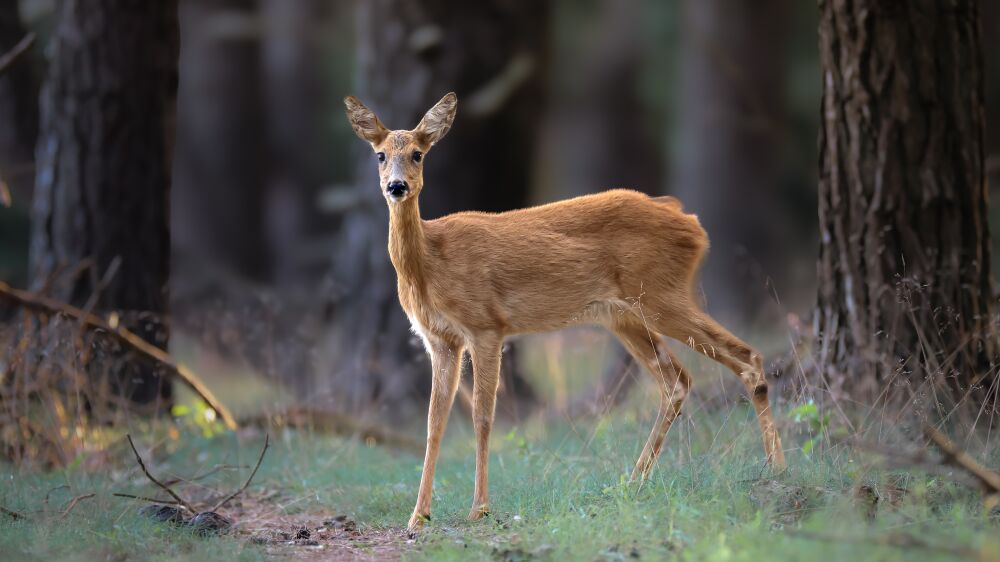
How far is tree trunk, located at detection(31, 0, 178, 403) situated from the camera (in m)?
8.61

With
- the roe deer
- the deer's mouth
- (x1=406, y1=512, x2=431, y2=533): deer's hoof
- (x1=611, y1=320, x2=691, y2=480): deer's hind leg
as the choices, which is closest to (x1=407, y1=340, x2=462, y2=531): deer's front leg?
the roe deer

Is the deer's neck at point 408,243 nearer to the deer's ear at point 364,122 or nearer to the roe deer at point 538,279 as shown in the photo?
the roe deer at point 538,279

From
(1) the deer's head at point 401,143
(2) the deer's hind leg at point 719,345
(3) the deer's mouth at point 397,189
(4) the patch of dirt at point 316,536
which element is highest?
(1) the deer's head at point 401,143

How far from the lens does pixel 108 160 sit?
340 inches

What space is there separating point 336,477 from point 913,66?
14.6 ft

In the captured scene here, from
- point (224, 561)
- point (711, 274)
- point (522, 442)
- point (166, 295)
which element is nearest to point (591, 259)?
point (522, 442)

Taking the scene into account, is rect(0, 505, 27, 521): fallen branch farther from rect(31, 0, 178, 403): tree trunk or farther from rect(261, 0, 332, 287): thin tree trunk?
rect(261, 0, 332, 287): thin tree trunk

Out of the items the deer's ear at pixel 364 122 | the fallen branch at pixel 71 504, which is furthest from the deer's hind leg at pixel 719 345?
the fallen branch at pixel 71 504

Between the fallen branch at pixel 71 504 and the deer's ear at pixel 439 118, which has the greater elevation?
the deer's ear at pixel 439 118

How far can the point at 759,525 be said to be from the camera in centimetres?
512

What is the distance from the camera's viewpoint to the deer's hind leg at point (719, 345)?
22.8 ft

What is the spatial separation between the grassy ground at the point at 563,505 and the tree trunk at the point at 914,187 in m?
0.92

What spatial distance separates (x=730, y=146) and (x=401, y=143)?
10.9 meters

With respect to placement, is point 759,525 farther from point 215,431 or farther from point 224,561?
point 215,431
